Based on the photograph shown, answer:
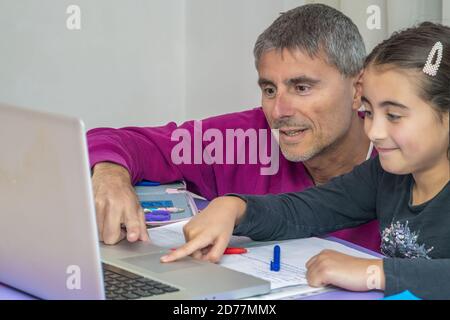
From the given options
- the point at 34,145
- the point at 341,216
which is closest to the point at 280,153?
the point at 341,216

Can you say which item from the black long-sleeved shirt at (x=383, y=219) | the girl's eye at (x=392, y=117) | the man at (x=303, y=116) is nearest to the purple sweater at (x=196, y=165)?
the man at (x=303, y=116)

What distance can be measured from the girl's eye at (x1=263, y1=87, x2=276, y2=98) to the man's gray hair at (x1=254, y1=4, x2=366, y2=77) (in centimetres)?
6

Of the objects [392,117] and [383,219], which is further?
[383,219]

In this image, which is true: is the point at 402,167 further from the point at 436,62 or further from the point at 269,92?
the point at 269,92

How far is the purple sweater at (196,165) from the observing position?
1.65m

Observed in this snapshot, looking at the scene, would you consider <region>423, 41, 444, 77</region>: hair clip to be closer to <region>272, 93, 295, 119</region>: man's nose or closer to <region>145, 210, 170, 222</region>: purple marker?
<region>272, 93, 295, 119</region>: man's nose

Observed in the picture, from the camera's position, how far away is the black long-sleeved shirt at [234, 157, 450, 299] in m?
1.04

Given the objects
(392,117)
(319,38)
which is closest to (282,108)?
(319,38)

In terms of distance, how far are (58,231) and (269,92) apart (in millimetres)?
823

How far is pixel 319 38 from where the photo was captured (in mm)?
1585

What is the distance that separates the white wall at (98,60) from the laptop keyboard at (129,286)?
1669mm

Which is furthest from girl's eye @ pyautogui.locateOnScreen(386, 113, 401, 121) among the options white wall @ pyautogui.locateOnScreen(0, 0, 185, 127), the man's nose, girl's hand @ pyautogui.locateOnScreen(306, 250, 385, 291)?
white wall @ pyautogui.locateOnScreen(0, 0, 185, 127)

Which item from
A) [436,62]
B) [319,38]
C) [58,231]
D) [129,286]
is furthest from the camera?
[319,38]
